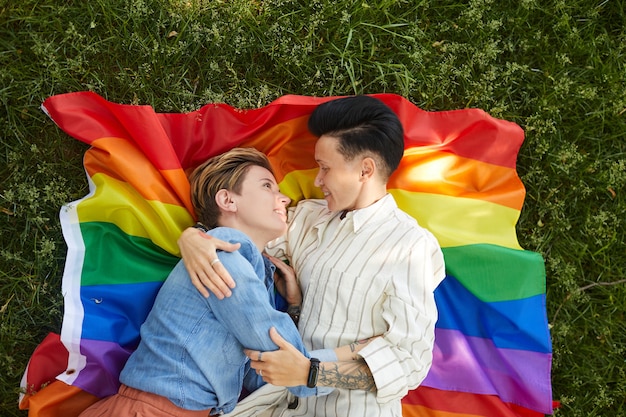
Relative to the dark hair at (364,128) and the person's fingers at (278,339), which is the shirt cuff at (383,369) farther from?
the dark hair at (364,128)

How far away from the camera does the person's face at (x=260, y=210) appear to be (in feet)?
12.3

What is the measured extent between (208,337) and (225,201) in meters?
0.88

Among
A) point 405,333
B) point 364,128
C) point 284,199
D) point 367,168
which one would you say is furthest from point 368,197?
point 405,333

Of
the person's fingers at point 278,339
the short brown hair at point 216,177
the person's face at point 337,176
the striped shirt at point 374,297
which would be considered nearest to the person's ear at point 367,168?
the person's face at point 337,176

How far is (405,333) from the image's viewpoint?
355 centimetres

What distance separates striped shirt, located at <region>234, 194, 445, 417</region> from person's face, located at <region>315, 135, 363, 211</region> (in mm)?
111

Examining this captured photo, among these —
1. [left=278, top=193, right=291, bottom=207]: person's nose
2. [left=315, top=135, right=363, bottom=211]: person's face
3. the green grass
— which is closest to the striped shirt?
[left=315, top=135, right=363, bottom=211]: person's face

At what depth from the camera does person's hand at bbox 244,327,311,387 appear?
334 cm

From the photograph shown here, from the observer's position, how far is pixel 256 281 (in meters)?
3.36

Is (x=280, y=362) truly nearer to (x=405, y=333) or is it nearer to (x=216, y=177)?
(x=405, y=333)

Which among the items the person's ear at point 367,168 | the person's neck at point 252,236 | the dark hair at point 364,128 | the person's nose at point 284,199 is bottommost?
the person's neck at point 252,236

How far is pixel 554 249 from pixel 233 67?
2.82 metres

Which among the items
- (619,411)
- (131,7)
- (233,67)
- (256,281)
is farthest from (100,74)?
(619,411)

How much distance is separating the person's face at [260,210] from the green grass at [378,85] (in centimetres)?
83
